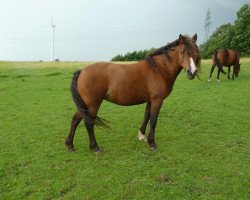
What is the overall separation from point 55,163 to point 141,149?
2.06 meters

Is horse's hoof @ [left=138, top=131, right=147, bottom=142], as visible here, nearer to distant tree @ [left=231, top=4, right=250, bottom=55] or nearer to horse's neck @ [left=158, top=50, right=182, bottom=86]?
horse's neck @ [left=158, top=50, right=182, bottom=86]

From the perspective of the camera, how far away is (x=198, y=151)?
321 inches

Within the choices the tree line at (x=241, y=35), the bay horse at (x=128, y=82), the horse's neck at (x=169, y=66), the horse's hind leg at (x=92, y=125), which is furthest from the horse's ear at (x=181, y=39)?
the tree line at (x=241, y=35)

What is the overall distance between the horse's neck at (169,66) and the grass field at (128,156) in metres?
1.77

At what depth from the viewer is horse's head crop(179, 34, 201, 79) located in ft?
23.5

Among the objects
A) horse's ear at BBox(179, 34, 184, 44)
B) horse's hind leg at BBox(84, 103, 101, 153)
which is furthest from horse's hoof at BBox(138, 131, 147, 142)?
horse's ear at BBox(179, 34, 184, 44)

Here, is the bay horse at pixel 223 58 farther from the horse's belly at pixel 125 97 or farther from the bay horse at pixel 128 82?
the horse's belly at pixel 125 97

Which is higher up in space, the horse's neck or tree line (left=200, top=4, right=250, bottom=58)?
tree line (left=200, top=4, right=250, bottom=58)

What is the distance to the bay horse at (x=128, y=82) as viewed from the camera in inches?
297

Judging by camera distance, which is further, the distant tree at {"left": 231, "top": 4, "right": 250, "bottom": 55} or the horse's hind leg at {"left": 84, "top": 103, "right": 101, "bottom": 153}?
the distant tree at {"left": 231, "top": 4, "right": 250, "bottom": 55}

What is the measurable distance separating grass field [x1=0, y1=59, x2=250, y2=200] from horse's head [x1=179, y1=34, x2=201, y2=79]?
1.99m

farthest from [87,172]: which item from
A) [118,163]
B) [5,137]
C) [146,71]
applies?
[5,137]

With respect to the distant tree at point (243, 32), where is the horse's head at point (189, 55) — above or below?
below

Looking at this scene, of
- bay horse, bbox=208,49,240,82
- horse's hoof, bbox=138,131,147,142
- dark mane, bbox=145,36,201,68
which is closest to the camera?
dark mane, bbox=145,36,201,68
